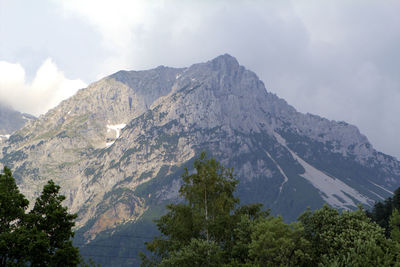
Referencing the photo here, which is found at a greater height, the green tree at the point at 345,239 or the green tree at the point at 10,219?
the green tree at the point at 10,219

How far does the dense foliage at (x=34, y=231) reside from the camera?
1487 inches

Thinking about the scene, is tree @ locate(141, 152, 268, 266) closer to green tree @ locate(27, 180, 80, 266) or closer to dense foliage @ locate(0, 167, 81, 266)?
green tree @ locate(27, 180, 80, 266)

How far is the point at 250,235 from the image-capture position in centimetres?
4831

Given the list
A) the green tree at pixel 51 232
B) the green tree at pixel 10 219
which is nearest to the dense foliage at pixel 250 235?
the green tree at pixel 51 232

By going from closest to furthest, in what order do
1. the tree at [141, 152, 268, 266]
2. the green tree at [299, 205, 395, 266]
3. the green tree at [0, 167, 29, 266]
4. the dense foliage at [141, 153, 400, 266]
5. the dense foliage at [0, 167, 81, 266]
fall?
the green tree at [0, 167, 29, 266], the dense foliage at [0, 167, 81, 266], the green tree at [299, 205, 395, 266], the dense foliage at [141, 153, 400, 266], the tree at [141, 152, 268, 266]

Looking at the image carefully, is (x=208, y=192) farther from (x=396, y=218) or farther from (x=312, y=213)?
(x=396, y=218)

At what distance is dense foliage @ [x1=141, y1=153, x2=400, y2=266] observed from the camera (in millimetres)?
44822

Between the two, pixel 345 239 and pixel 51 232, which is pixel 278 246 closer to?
pixel 345 239

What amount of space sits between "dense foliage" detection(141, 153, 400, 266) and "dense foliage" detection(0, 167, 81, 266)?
13.2 m

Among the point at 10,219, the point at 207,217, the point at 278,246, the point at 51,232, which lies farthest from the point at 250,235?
the point at 10,219

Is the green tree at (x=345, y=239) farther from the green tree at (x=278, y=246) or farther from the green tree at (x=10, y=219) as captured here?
the green tree at (x=10, y=219)

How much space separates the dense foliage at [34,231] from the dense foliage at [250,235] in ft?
43.3

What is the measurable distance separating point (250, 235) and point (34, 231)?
25699 millimetres

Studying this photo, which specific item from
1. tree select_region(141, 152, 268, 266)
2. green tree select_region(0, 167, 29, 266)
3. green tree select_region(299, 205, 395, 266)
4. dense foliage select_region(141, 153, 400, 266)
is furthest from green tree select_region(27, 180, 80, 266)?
green tree select_region(299, 205, 395, 266)
